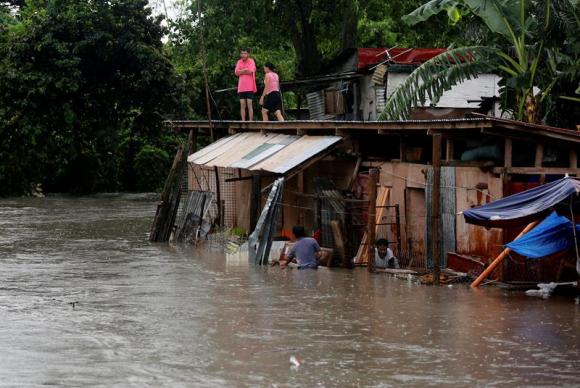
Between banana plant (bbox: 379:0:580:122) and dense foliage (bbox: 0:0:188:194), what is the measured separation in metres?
16.5

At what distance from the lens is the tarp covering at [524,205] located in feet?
46.2

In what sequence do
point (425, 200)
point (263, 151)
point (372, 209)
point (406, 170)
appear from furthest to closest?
point (263, 151), point (406, 170), point (425, 200), point (372, 209)

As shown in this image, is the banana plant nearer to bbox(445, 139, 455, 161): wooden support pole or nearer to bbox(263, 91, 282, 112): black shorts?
bbox(445, 139, 455, 161): wooden support pole

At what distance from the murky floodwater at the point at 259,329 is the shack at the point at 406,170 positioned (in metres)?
1.13

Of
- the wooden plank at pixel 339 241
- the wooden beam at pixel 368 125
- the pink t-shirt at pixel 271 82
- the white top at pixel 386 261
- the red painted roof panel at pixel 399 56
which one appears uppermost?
the red painted roof panel at pixel 399 56

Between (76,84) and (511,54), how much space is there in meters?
17.7

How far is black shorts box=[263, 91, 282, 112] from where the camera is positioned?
2297cm

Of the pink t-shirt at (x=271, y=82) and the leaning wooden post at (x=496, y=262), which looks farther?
the pink t-shirt at (x=271, y=82)

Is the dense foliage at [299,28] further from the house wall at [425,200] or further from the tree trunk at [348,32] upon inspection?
the house wall at [425,200]

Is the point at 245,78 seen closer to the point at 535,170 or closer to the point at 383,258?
the point at 383,258

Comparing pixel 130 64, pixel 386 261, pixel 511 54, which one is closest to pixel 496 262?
pixel 386 261

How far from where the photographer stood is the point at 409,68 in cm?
2369

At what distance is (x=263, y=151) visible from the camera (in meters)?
20.4

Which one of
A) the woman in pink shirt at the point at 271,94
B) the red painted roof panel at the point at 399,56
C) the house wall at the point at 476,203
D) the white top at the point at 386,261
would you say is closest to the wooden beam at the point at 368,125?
the woman in pink shirt at the point at 271,94
